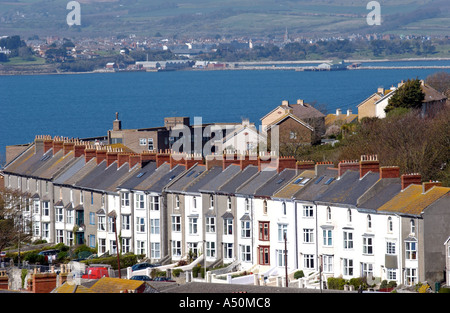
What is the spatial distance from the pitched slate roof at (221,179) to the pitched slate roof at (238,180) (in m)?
0.22

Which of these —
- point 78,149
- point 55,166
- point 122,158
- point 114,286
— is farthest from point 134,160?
point 114,286

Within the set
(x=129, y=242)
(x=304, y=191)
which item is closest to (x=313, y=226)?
(x=304, y=191)

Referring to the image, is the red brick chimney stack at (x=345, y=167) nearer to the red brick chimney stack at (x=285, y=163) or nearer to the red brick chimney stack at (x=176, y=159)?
the red brick chimney stack at (x=285, y=163)

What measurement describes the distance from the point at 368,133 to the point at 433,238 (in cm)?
3482

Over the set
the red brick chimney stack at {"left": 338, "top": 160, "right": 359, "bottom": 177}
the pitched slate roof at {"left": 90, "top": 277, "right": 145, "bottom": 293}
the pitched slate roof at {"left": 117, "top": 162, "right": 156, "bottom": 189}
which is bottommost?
the pitched slate roof at {"left": 117, "top": 162, "right": 156, "bottom": 189}

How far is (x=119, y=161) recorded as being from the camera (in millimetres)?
58062

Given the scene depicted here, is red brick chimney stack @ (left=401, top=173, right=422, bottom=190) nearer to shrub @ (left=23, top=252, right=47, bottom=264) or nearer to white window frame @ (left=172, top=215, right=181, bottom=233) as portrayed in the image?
white window frame @ (left=172, top=215, right=181, bottom=233)

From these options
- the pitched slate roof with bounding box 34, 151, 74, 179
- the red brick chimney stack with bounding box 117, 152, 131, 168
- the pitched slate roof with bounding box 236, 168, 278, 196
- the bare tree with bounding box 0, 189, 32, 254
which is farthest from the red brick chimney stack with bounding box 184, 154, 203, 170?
the pitched slate roof with bounding box 34, 151, 74, 179

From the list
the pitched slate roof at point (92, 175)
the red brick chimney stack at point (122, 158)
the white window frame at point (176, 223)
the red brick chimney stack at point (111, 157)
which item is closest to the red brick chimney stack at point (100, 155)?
the pitched slate roof at point (92, 175)

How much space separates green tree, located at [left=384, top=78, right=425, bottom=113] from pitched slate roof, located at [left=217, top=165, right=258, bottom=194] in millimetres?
37289

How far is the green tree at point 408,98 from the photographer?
85625 mm

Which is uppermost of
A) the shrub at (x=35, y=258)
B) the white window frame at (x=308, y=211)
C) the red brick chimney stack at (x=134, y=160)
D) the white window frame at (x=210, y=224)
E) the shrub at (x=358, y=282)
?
the red brick chimney stack at (x=134, y=160)

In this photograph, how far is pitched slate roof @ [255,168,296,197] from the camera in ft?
156
